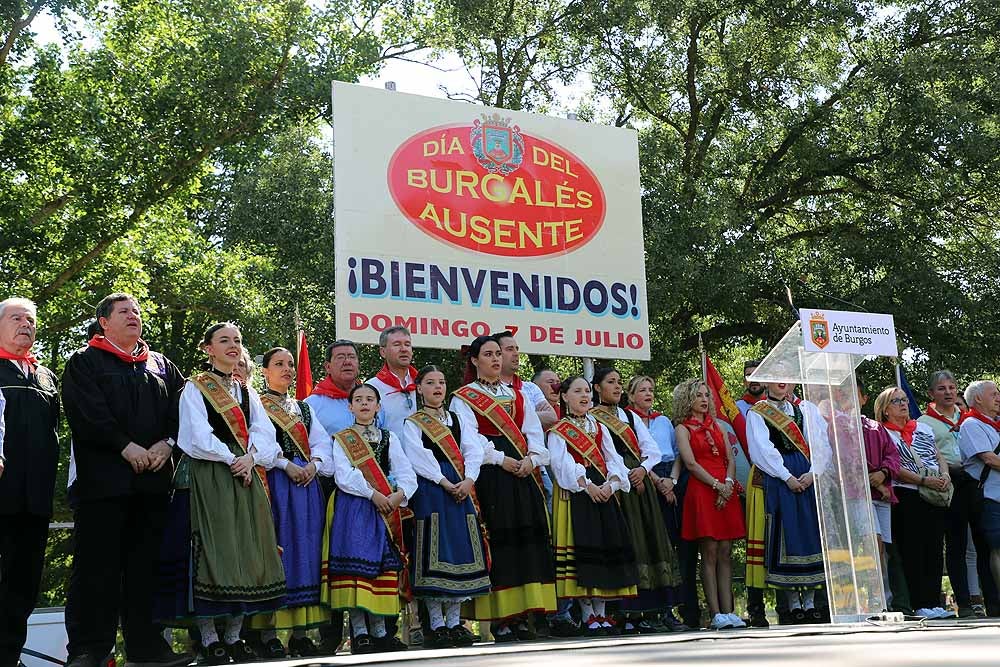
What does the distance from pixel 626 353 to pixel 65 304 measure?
Answer: 303 inches

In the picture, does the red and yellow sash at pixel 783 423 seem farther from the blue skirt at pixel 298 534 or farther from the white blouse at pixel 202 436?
the white blouse at pixel 202 436

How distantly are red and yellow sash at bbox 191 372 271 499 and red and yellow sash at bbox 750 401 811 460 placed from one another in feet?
10.7

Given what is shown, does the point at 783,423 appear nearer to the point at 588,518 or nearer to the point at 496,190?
the point at 588,518

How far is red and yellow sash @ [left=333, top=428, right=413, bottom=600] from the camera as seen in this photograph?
6117 mm

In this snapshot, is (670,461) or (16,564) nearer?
(16,564)

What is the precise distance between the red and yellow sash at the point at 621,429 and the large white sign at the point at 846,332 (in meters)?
1.20

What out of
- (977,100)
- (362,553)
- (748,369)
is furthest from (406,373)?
(977,100)

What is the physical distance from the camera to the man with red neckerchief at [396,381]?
680 cm

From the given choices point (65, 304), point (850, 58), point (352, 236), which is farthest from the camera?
point (850, 58)

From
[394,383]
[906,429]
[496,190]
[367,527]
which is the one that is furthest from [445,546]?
[906,429]

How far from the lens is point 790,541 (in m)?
7.30

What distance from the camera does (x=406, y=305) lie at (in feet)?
24.7

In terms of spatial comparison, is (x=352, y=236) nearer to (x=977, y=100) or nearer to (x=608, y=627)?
(x=608, y=627)

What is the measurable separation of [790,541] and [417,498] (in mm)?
2356
